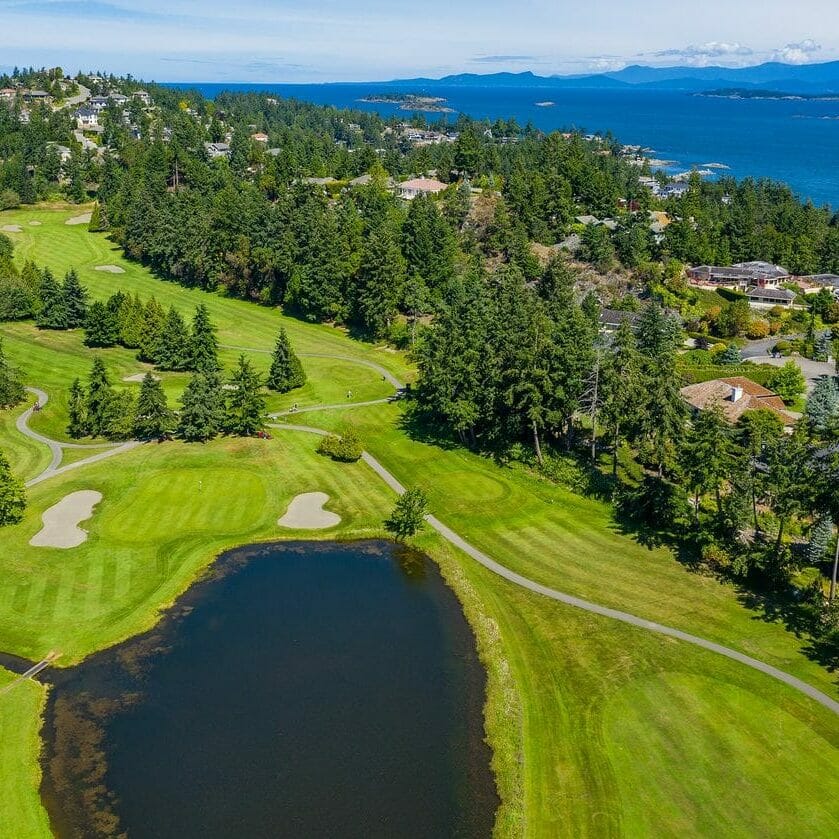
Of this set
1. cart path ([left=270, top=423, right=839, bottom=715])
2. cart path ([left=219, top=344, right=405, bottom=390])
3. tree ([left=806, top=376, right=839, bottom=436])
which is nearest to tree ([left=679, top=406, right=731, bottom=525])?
cart path ([left=270, top=423, right=839, bottom=715])

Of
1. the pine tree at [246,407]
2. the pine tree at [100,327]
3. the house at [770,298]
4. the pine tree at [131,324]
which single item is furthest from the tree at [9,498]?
the house at [770,298]

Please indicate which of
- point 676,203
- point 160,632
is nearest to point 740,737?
point 160,632

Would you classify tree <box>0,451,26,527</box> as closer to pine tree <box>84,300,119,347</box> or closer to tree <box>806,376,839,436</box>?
pine tree <box>84,300,119,347</box>

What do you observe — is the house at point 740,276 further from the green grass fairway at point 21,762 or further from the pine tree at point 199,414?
the green grass fairway at point 21,762

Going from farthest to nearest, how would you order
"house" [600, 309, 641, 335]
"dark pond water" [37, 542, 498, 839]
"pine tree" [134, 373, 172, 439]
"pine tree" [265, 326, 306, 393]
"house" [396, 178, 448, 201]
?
"house" [396, 178, 448, 201]
"house" [600, 309, 641, 335]
"pine tree" [265, 326, 306, 393]
"pine tree" [134, 373, 172, 439]
"dark pond water" [37, 542, 498, 839]

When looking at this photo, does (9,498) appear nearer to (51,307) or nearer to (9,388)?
(9,388)

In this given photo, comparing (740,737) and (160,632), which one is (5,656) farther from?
(740,737)
